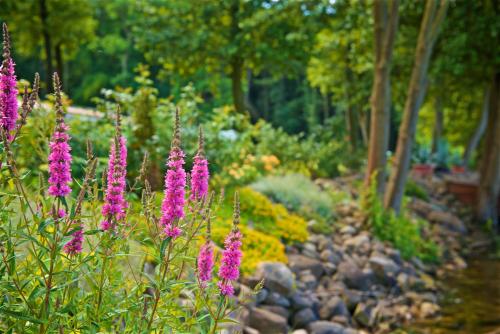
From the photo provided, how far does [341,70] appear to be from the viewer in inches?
719

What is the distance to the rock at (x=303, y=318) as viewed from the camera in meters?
6.72

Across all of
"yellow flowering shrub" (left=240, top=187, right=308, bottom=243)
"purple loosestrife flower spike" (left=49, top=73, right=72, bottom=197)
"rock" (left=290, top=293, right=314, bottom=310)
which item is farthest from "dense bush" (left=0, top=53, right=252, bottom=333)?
"yellow flowering shrub" (left=240, top=187, right=308, bottom=243)

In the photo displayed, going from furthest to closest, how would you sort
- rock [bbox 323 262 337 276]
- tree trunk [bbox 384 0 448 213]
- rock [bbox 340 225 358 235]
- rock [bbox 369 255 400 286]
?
tree trunk [bbox 384 0 448 213] < rock [bbox 340 225 358 235] < rock [bbox 369 255 400 286] < rock [bbox 323 262 337 276]

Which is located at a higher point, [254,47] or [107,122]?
[254,47]

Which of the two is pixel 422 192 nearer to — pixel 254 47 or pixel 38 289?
pixel 254 47

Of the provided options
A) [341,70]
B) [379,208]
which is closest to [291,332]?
[379,208]

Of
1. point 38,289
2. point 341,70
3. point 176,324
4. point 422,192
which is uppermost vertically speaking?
point 341,70

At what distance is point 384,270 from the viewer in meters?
9.27

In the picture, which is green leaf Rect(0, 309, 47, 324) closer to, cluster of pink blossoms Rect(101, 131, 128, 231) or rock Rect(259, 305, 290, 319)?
cluster of pink blossoms Rect(101, 131, 128, 231)

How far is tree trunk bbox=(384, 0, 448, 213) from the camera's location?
11.2 meters

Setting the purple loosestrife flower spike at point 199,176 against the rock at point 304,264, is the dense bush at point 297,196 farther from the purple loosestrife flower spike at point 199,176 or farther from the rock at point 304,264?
the purple loosestrife flower spike at point 199,176

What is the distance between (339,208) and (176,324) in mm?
9232

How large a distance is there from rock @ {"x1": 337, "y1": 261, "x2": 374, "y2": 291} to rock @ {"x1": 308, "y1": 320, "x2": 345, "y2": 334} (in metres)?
2.01

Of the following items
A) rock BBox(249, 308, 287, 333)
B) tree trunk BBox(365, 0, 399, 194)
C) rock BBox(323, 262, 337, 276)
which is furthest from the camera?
tree trunk BBox(365, 0, 399, 194)
